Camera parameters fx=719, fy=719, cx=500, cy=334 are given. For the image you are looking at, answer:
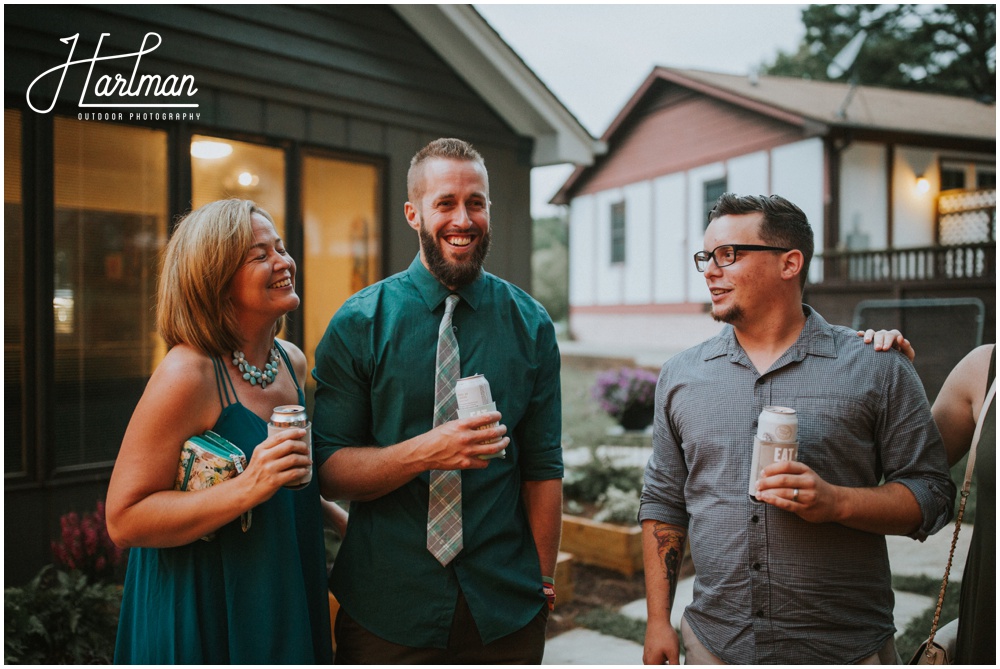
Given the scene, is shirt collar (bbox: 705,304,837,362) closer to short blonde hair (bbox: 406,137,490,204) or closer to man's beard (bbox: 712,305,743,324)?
man's beard (bbox: 712,305,743,324)

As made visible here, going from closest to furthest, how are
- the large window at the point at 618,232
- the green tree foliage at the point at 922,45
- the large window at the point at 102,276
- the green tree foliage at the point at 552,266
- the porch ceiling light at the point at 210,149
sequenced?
the large window at the point at 102,276 → the porch ceiling light at the point at 210,149 → the large window at the point at 618,232 → the green tree foliage at the point at 922,45 → the green tree foliage at the point at 552,266

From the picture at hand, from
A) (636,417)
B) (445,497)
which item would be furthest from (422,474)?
(636,417)

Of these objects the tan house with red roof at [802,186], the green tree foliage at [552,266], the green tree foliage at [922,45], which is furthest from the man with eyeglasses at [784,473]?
the green tree foliage at [552,266]

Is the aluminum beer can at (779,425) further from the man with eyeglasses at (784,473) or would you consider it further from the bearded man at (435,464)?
the bearded man at (435,464)

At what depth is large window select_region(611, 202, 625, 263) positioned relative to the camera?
→ 1909 cm

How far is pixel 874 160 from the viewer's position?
14492 mm

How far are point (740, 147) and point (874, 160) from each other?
2657 millimetres

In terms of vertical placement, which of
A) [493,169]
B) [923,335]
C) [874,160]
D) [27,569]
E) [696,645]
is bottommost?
[27,569]

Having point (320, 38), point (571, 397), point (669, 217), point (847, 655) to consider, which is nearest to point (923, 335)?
point (571, 397)

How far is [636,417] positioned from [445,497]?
22.9 ft

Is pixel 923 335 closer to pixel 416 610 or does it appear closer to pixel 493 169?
pixel 493 169

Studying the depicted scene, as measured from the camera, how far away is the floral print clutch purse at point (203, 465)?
1.74 meters

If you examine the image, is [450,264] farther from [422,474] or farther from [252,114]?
[252,114]

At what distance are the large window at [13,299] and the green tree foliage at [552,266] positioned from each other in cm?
2897
